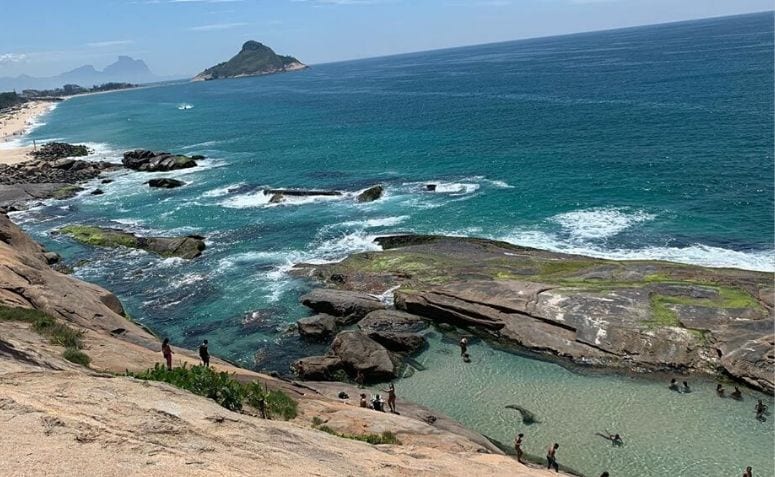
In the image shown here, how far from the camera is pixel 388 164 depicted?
8281 cm

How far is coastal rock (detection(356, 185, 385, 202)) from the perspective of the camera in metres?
66.2

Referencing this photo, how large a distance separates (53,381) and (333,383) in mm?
18399

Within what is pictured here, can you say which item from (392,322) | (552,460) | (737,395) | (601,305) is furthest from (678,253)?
(552,460)

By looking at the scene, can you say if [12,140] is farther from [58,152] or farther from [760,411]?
[760,411]

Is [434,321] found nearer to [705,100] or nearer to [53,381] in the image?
[53,381]

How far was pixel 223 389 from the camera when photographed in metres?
19.3

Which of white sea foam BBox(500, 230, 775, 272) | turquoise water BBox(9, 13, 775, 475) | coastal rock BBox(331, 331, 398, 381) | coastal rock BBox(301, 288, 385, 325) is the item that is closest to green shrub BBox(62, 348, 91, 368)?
turquoise water BBox(9, 13, 775, 475)

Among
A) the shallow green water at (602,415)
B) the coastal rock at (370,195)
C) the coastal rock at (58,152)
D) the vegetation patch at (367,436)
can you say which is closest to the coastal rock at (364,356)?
the shallow green water at (602,415)

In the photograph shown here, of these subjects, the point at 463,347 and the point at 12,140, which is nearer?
the point at 463,347

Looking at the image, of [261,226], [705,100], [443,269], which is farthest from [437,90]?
[443,269]

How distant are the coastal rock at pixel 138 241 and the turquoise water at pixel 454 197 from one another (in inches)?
57.2

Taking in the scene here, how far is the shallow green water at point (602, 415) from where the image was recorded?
997 inches

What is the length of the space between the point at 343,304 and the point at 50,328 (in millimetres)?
20050

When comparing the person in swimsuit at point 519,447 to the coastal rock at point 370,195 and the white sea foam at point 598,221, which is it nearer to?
the white sea foam at point 598,221
